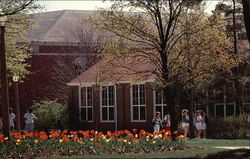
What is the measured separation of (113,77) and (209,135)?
1014 centimetres

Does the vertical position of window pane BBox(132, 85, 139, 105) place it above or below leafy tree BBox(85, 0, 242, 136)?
below

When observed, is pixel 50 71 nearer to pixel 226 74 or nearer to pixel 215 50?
pixel 226 74

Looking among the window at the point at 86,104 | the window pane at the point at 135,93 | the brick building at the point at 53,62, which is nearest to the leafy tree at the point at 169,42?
the window pane at the point at 135,93

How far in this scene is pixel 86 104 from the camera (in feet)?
144

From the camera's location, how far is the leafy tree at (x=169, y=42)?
25.2 meters

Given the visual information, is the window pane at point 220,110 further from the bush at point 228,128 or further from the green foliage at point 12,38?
the green foliage at point 12,38

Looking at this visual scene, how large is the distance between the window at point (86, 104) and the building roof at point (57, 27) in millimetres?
11486

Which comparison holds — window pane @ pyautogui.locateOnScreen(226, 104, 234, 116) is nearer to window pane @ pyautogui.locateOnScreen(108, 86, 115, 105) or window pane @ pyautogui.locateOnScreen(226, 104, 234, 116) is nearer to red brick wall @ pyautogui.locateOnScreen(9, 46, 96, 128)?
window pane @ pyautogui.locateOnScreen(108, 86, 115, 105)

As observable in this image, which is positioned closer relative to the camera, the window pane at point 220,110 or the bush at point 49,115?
the window pane at point 220,110

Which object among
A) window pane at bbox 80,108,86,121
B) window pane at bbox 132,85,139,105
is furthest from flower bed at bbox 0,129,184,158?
window pane at bbox 80,108,86,121

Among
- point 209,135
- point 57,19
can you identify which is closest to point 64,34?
point 57,19

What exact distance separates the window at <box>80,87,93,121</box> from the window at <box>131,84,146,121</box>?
3820 millimetres

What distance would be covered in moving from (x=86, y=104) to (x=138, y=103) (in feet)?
15.7

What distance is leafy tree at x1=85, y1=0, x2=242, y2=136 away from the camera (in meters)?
25.2
